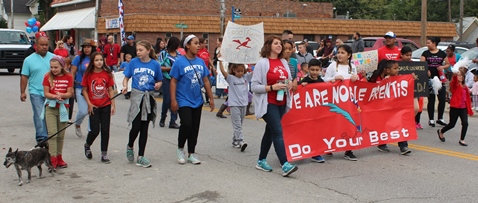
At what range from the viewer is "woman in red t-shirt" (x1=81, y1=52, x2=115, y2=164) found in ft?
27.3

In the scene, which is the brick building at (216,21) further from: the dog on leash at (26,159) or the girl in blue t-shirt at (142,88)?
the dog on leash at (26,159)

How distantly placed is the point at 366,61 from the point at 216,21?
30.9 meters

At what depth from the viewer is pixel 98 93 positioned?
8.33 metres

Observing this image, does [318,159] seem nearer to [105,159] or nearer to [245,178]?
[245,178]

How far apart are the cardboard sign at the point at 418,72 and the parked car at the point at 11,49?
76.5 feet

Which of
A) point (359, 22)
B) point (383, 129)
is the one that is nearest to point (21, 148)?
point (383, 129)

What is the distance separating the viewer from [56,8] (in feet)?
180

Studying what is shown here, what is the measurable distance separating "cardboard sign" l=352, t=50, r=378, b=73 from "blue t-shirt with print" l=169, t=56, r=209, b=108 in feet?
8.94

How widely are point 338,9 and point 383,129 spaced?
62.8 metres

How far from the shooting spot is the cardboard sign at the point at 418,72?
10227 mm

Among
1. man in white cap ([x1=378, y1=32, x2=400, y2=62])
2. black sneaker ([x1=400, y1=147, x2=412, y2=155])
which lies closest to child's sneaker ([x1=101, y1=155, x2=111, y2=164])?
black sneaker ([x1=400, y1=147, x2=412, y2=155])

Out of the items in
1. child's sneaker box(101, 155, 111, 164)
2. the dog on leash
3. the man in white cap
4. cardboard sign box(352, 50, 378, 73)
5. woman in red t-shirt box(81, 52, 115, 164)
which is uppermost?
the man in white cap

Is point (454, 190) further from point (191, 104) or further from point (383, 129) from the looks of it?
point (191, 104)

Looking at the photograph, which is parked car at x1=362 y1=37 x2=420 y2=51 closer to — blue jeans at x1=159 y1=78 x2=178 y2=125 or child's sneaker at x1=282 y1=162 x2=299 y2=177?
blue jeans at x1=159 y1=78 x2=178 y2=125
